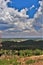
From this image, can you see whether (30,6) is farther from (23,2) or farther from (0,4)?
(0,4)

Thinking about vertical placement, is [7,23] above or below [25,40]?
above

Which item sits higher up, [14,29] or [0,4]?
[0,4]

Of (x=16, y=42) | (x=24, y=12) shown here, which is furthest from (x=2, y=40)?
(x=24, y=12)

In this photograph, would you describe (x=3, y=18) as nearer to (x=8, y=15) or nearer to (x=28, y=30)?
(x=8, y=15)

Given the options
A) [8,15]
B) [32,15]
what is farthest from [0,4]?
[32,15]

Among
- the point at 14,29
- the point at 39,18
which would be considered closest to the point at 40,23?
the point at 39,18

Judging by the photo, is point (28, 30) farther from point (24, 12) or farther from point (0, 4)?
point (0, 4)

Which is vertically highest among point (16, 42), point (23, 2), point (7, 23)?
point (23, 2)
